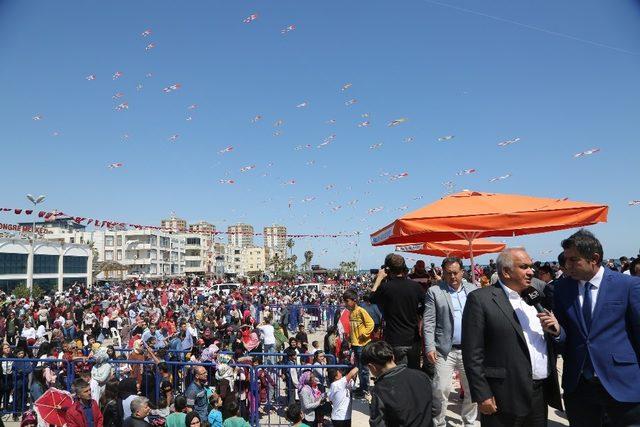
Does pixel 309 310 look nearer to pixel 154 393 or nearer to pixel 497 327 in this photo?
pixel 154 393

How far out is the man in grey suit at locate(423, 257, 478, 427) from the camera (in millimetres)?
4543

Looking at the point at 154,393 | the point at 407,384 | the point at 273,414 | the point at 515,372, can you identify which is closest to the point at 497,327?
the point at 515,372

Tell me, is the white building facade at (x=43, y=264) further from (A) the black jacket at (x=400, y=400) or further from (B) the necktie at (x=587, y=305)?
(B) the necktie at (x=587, y=305)

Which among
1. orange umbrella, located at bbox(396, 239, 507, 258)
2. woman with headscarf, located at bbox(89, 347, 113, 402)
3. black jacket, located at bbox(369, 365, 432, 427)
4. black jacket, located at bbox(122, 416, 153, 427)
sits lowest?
black jacket, located at bbox(122, 416, 153, 427)

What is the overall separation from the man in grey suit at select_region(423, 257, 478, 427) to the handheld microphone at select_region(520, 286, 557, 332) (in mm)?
1500

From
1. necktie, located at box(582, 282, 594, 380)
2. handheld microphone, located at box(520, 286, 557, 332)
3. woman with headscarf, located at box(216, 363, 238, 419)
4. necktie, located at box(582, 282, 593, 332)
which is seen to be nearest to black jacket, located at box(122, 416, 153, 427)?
woman with headscarf, located at box(216, 363, 238, 419)

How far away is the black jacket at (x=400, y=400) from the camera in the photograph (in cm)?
293

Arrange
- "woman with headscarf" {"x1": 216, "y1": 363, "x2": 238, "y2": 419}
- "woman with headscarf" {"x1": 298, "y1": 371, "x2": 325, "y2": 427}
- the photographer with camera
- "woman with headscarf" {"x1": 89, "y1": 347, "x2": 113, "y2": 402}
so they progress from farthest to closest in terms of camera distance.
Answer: "woman with headscarf" {"x1": 89, "y1": 347, "x2": 113, "y2": 402}
"woman with headscarf" {"x1": 216, "y1": 363, "x2": 238, "y2": 419}
"woman with headscarf" {"x1": 298, "y1": 371, "x2": 325, "y2": 427}
the photographer with camera

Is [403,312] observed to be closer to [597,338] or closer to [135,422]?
[597,338]

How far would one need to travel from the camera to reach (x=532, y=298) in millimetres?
3035

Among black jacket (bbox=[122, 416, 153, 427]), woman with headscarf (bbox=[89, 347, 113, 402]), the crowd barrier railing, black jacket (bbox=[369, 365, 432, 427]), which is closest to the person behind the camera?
black jacket (bbox=[369, 365, 432, 427])

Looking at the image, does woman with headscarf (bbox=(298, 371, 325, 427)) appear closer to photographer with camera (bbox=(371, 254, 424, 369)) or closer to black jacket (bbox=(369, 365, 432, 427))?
photographer with camera (bbox=(371, 254, 424, 369))

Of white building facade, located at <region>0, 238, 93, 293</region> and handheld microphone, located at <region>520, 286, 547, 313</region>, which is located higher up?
white building facade, located at <region>0, 238, 93, 293</region>

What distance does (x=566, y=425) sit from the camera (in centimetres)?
512
